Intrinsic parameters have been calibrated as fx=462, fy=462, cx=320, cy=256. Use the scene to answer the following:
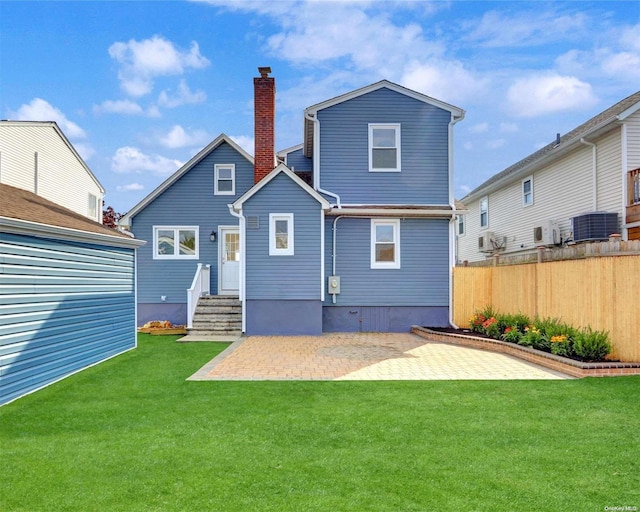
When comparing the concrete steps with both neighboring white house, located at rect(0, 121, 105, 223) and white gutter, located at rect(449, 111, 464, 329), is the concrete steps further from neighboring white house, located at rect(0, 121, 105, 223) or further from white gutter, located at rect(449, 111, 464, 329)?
neighboring white house, located at rect(0, 121, 105, 223)

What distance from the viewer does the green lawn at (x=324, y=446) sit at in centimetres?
370

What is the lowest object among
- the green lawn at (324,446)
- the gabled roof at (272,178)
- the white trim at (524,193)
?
the green lawn at (324,446)

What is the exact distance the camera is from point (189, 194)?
16.9 m

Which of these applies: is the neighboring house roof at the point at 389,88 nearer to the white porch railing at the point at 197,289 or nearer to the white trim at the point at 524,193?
the white trim at the point at 524,193

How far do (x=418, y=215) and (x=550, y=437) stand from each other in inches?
393

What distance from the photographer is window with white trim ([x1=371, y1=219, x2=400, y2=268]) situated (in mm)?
14602

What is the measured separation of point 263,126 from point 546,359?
10550mm

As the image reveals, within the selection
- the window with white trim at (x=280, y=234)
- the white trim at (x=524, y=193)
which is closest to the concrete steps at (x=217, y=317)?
the window with white trim at (x=280, y=234)

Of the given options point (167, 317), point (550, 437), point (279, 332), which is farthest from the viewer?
point (167, 317)

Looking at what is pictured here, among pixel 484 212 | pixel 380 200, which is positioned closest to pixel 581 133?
pixel 380 200

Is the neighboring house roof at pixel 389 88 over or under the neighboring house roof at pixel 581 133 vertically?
over

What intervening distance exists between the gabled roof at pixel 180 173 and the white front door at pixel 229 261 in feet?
8.15

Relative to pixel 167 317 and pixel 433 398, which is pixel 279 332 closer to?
pixel 167 317

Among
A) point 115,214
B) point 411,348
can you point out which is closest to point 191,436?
point 411,348
